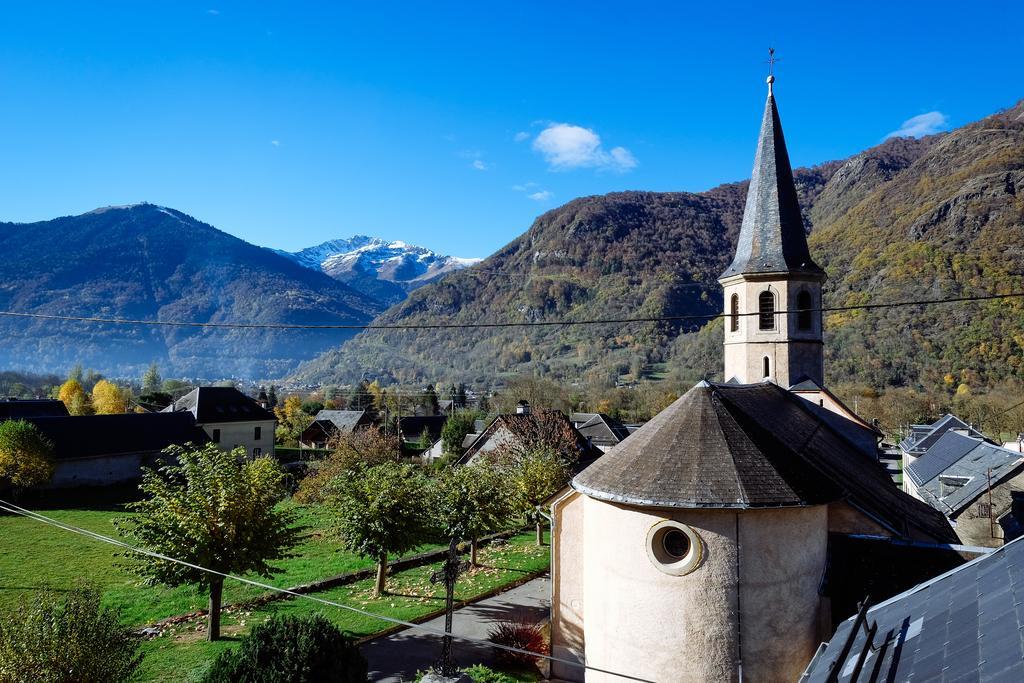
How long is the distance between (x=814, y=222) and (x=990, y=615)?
16252 centimetres

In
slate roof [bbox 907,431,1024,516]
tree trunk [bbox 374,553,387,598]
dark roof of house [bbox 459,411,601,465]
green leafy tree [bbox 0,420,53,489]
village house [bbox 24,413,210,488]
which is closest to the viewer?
tree trunk [bbox 374,553,387,598]

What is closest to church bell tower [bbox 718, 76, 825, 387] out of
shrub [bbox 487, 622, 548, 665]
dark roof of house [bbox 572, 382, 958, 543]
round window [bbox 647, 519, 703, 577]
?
dark roof of house [bbox 572, 382, 958, 543]

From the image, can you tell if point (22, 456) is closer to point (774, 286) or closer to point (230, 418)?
point (230, 418)

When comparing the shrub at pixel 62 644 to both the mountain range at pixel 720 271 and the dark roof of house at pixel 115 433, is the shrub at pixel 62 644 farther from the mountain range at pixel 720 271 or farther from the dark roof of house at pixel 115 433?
the mountain range at pixel 720 271

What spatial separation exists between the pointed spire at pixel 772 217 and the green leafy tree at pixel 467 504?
11.4 meters

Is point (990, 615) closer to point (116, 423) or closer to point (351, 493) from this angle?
point (351, 493)

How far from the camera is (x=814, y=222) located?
14888 centimetres

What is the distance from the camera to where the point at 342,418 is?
68.8 meters

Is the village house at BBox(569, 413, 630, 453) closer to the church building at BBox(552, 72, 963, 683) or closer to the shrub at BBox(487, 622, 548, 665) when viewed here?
the shrub at BBox(487, 622, 548, 665)

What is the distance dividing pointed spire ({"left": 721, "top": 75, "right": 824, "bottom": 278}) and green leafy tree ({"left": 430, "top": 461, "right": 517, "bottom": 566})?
11.4 m

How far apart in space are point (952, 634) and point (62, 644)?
408 inches

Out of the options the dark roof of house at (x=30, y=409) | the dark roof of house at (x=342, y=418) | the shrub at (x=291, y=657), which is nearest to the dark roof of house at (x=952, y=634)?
the shrub at (x=291, y=657)

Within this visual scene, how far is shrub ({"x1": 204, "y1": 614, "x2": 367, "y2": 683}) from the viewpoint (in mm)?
9438

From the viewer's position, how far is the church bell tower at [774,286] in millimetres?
20578
